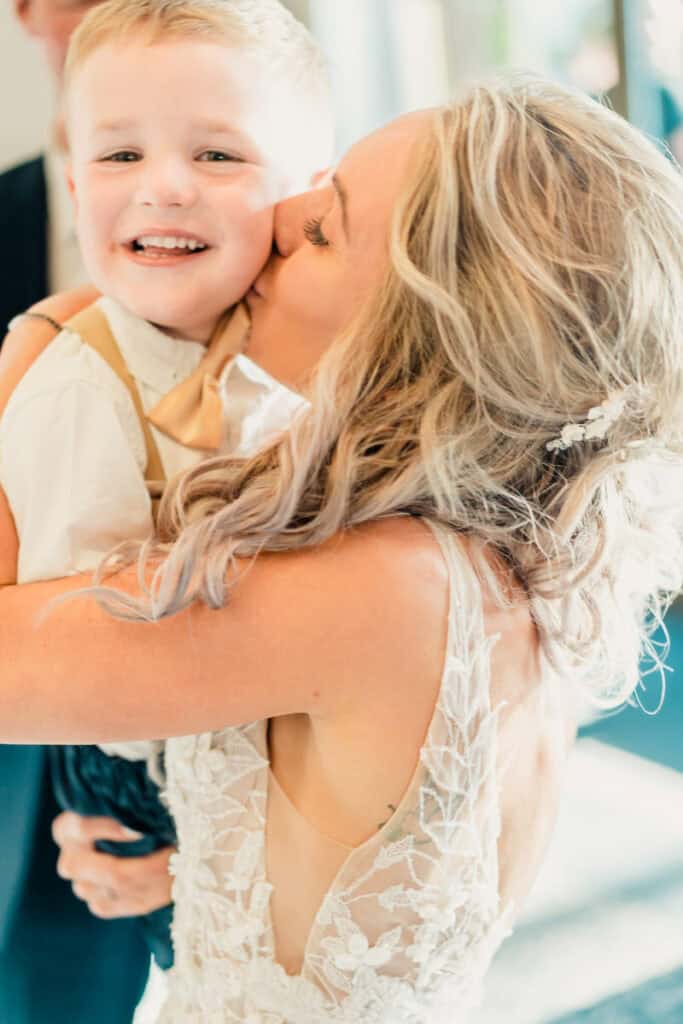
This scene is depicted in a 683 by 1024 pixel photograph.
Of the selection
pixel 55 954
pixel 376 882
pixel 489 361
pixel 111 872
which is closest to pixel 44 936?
pixel 55 954

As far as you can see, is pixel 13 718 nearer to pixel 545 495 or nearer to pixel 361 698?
pixel 361 698

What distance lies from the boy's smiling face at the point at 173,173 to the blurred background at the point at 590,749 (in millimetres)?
1326

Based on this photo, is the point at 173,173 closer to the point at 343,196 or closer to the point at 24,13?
the point at 343,196

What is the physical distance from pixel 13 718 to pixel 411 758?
363 millimetres

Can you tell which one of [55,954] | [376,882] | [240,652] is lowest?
[55,954]

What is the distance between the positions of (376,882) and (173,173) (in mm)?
748

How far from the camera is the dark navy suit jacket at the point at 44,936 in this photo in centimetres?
154

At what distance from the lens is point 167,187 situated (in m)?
1.20

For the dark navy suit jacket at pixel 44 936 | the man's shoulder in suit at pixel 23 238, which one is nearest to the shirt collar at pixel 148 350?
the dark navy suit jacket at pixel 44 936

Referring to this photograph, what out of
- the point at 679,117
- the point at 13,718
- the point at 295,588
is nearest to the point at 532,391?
the point at 295,588

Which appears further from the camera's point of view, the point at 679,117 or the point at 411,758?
the point at 679,117

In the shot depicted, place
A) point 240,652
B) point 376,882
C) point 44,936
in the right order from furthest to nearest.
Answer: point 44,936 → point 376,882 → point 240,652

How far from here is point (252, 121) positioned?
125 centimetres

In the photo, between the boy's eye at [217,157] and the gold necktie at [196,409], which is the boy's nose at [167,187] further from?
the gold necktie at [196,409]
